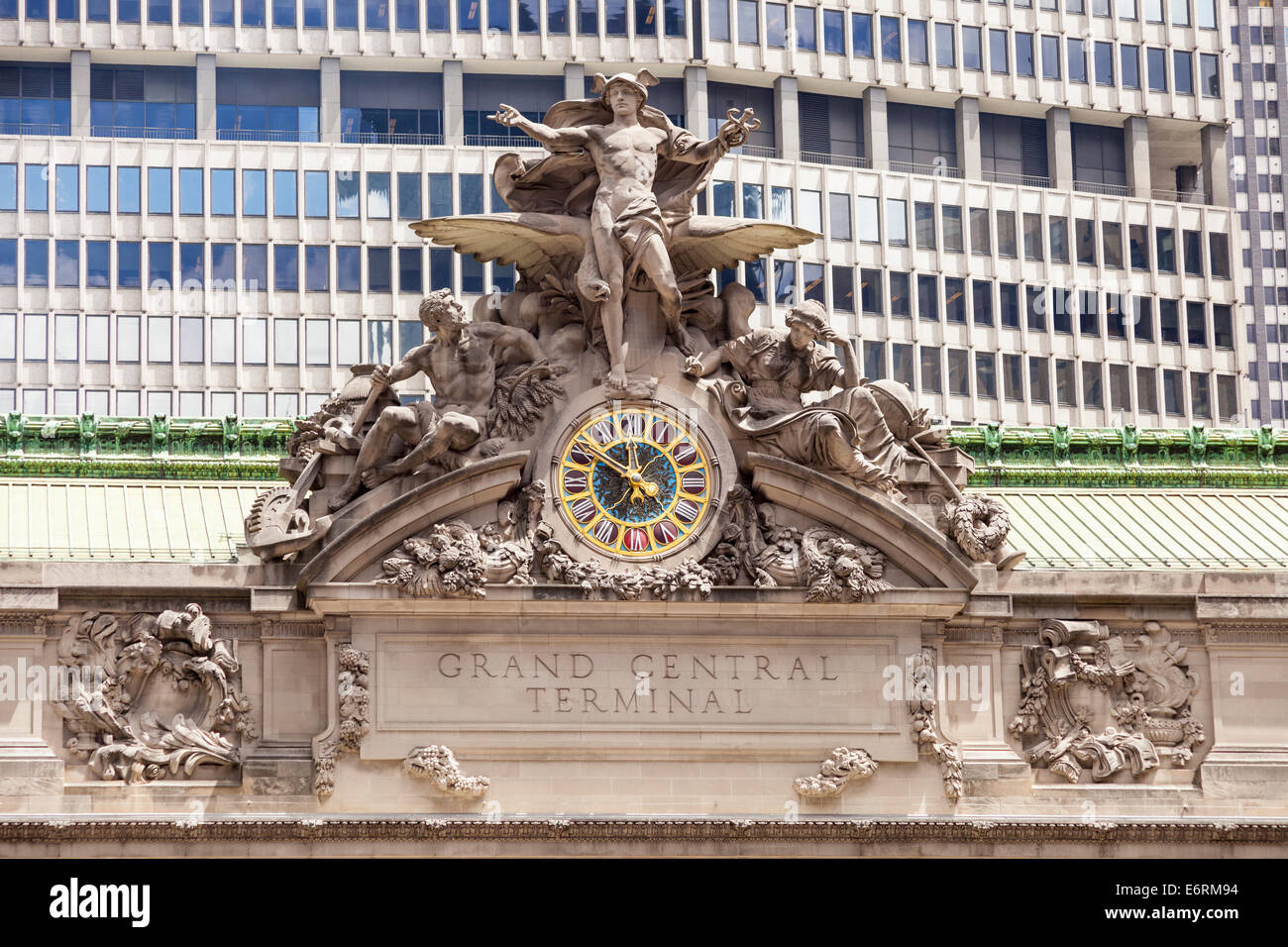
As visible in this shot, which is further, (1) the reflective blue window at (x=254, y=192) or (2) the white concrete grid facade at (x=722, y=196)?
(1) the reflective blue window at (x=254, y=192)

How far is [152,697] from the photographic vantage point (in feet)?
190

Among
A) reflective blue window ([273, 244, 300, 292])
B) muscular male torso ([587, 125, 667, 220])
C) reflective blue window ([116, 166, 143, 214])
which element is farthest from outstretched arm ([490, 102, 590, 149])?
reflective blue window ([116, 166, 143, 214])

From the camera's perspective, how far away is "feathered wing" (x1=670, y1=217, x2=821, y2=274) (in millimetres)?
60156

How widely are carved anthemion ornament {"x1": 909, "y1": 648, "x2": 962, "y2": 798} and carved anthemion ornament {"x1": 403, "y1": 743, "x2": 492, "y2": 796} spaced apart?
8078mm

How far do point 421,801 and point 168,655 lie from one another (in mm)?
5318

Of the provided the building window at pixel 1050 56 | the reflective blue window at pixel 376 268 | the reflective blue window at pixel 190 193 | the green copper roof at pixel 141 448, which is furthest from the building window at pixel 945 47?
the green copper roof at pixel 141 448

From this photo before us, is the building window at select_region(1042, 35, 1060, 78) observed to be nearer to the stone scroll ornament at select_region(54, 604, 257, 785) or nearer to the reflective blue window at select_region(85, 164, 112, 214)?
the reflective blue window at select_region(85, 164, 112, 214)

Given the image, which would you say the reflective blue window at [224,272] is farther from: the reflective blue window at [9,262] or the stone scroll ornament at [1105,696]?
the stone scroll ornament at [1105,696]

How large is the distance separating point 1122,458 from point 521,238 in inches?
590

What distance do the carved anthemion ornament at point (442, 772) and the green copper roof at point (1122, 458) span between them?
14.3 metres

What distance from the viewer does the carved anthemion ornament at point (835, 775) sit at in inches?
2287

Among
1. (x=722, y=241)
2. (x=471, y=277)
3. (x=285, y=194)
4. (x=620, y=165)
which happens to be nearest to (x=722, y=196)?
(x=471, y=277)

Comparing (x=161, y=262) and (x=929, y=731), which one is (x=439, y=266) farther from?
(x=929, y=731)
